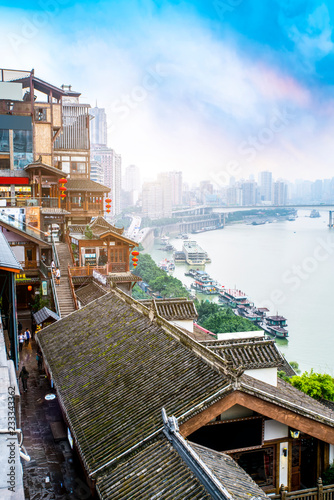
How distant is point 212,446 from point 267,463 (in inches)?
52.5

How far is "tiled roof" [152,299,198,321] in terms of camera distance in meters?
17.1

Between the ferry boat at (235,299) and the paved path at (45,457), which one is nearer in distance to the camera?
the paved path at (45,457)

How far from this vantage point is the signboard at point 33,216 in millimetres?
28848

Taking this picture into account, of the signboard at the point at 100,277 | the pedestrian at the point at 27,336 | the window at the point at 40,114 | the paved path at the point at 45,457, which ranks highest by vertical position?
the window at the point at 40,114

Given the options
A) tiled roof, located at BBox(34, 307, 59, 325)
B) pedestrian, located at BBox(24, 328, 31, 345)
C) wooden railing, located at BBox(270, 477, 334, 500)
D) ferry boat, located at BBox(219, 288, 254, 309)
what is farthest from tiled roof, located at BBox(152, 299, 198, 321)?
ferry boat, located at BBox(219, 288, 254, 309)

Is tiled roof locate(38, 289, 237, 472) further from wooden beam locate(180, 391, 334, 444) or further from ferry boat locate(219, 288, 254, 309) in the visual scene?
ferry boat locate(219, 288, 254, 309)

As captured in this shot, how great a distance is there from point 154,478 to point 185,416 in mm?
1147

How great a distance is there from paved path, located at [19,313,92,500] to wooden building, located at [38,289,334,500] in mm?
940

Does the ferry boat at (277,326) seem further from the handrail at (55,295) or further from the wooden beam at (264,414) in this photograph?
the wooden beam at (264,414)

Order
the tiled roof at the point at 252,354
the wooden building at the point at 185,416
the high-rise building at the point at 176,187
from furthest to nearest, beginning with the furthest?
the high-rise building at the point at 176,187 < the tiled roof at the point at 252,354 < the wooden building at the point at 185,416

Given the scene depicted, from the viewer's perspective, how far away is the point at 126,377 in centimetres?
1026

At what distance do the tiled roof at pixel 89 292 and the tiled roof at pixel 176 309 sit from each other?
11.1ft

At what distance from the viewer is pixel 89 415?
31.9ft

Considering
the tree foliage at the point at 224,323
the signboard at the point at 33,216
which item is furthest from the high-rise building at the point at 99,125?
the signboard at the point at 33,216
